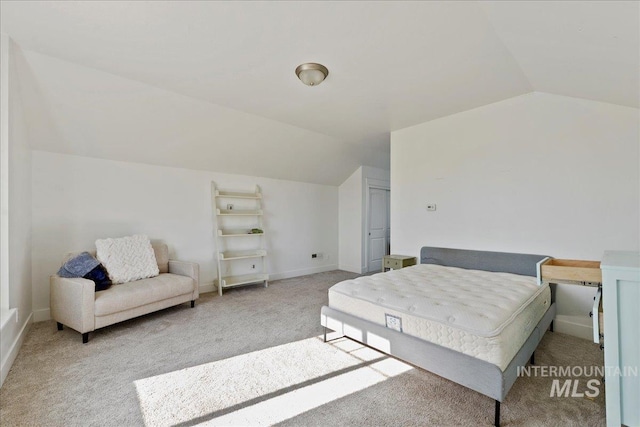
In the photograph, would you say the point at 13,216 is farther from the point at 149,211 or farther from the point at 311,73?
the point at 311,73

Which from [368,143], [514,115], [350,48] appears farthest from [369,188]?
[350,48]

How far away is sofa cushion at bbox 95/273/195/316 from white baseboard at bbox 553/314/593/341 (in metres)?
4.00

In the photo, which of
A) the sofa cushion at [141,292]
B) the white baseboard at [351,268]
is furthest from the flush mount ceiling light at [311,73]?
the white baseboard at [351,268]

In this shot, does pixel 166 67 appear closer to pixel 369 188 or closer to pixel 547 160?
pixel 547 160

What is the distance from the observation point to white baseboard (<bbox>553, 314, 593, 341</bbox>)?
2592 millimetres

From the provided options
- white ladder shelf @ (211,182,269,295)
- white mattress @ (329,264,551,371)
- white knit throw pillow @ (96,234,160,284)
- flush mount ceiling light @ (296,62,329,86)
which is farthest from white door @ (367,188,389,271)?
white knit throw pillow @ (96,234,160,284)

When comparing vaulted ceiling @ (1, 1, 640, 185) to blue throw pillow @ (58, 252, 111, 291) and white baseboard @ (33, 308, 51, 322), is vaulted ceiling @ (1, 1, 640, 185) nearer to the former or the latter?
blue throw pillow @ (58, 252, 111, 291)

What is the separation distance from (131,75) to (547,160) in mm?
4234

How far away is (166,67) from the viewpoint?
2.43 metres

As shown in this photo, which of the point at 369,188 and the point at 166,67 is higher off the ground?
the point at 166,67

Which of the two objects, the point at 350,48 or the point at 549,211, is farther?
the point at 549,211

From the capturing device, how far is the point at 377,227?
5988mm

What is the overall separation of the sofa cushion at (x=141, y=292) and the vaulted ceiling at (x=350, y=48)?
5.78ft

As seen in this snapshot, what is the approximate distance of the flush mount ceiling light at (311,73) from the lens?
2342 mm
